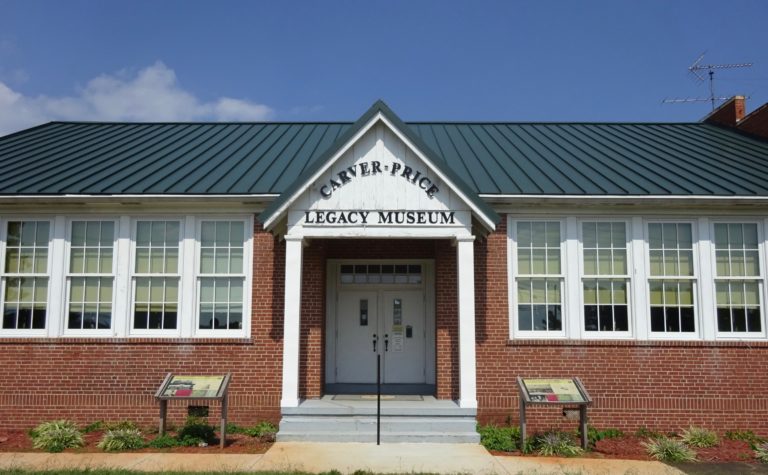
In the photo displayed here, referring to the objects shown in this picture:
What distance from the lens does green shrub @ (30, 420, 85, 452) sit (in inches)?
390

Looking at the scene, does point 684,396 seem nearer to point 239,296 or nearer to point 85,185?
point 239,296

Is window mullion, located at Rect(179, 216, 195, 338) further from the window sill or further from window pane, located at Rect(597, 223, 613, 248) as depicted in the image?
window pane, located at Rect(597, 223, 613, 248)

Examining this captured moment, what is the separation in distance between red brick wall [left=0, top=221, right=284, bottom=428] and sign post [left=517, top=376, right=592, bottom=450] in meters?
4.36

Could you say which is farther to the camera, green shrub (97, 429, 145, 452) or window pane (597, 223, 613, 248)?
window pane (597, 223, 613, 248)

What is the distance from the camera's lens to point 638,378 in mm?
11344

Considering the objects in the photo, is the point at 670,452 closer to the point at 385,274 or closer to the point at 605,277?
the point at 605,277

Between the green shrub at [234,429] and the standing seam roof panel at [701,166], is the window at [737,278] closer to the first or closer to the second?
the standing seam roof panel at [701,166]

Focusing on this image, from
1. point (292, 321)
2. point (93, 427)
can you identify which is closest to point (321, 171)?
point (292, 321)

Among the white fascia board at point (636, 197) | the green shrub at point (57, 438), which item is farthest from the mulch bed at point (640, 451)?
the green shrub at point (57, 438)

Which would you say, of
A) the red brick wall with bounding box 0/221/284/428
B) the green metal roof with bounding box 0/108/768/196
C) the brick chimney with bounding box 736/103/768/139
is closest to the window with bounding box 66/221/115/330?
the red brick wall with bounding box 0/221/284/428

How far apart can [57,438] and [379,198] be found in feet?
21.4

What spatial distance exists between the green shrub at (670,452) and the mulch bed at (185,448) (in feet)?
20.1

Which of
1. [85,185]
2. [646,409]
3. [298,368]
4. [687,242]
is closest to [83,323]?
[85,185]

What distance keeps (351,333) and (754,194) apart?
8.22 metres
